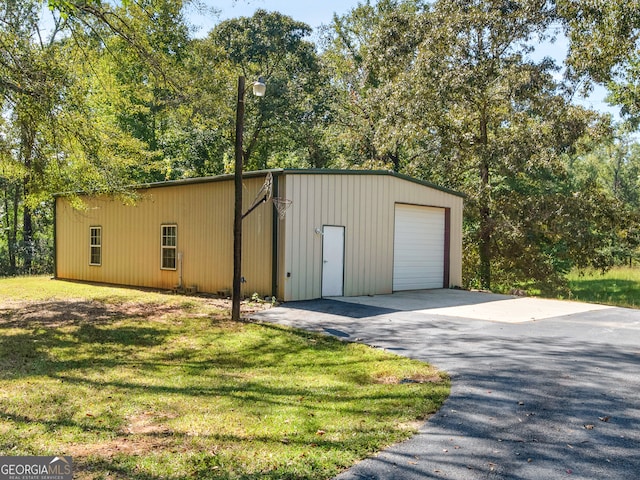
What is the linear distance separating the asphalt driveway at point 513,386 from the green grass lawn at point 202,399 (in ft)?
1.06

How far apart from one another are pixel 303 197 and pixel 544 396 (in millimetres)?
7430

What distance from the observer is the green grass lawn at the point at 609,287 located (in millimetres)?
20156

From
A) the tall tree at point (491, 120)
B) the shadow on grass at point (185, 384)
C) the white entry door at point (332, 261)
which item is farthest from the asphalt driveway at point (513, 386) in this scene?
the tall tree at point (491, 120)

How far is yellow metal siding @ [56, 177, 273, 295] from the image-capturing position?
11781 mm

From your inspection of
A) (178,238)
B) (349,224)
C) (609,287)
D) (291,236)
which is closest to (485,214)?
(609,287)

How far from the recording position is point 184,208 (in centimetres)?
1361

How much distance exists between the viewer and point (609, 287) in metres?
23.9

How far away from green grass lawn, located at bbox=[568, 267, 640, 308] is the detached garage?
831cm

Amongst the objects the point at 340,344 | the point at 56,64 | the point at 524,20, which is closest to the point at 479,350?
the point at 340,344

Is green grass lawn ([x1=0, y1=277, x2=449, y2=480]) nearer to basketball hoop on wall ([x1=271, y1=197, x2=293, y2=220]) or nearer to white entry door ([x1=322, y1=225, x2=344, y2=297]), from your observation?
basketball hoop on wall ([x1=271, y1=197, x2=293, y2=220])

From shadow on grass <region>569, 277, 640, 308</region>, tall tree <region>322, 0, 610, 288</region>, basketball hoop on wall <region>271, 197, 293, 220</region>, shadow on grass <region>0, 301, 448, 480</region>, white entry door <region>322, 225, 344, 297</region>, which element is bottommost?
shadow on grass <region>569, 277, 640, 308</region>

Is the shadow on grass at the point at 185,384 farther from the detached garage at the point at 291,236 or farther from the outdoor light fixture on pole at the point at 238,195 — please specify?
the detached garage at the point at 291,236

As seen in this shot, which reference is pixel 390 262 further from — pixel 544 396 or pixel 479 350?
pixel 544 396

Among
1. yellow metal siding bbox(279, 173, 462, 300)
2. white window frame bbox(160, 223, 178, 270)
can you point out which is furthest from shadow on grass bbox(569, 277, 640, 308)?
white window frame bbox(160, 223, 178, 270)
